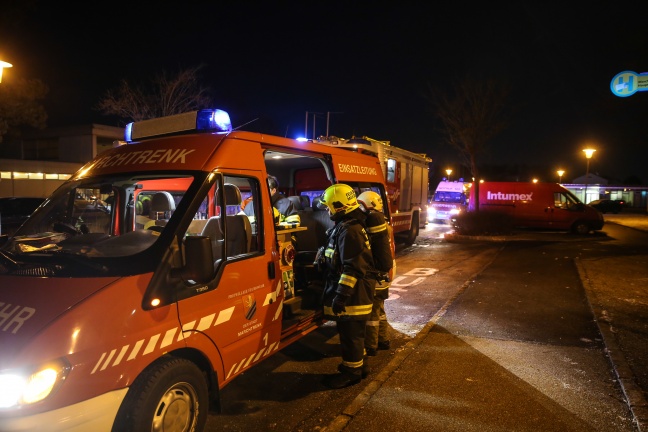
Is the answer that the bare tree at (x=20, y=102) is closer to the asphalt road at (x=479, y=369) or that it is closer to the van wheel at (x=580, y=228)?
the asphalt road at (x=479, y=369)

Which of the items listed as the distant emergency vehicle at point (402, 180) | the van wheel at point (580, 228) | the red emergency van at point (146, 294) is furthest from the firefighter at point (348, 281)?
the van wheel at point (580, 228)

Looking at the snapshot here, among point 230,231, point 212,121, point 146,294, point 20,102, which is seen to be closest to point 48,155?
point 20,102

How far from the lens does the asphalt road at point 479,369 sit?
145 inches

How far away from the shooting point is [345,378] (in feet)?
14.0

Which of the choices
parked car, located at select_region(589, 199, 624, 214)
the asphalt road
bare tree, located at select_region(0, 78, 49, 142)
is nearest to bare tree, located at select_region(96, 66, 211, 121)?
bare tree, located at select_region(0, 78, 49, 142)

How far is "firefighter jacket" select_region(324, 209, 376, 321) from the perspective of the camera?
13.6ft

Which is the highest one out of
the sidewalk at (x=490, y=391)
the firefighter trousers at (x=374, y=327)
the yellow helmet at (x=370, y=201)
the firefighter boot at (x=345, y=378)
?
the yellow helmet at (x=370, y=201)

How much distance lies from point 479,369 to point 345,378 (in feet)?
4.83

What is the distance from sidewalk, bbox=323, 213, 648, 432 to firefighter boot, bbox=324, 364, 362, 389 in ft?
0.53

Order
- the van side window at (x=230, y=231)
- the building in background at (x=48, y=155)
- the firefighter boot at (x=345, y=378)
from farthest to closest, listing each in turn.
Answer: the building in background at (x=48, y=155) < the firefighter boot at (x=345, y=378) < the van side window at (x=230, y=231)

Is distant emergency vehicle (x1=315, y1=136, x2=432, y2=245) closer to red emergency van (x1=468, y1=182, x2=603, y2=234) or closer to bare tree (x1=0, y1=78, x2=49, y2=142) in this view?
red emergency van (x1=468, y1=182, x2=603, y2=234)

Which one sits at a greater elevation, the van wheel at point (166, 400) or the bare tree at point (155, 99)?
the bare tree at point (155, 99)

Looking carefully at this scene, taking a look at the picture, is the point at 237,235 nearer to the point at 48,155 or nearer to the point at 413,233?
the point at 413,233

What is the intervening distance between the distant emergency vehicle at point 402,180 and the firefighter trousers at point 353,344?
23.3 feet
